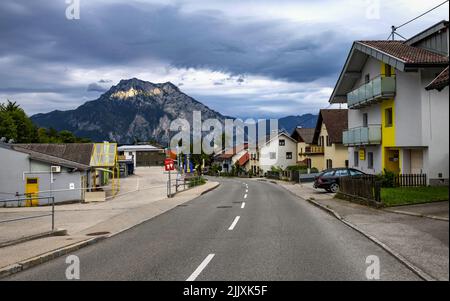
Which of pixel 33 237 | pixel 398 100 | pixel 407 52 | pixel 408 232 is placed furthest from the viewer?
pixel 398 100

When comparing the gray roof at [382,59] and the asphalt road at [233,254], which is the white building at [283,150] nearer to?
the gray roof at [382,59]

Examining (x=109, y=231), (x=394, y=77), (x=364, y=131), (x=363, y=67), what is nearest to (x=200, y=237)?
(x=109, y=231)

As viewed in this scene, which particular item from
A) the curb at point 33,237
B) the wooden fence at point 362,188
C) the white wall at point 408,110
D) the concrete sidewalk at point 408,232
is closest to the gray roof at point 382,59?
the white wall at point 408,110

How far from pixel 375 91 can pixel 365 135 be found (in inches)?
149

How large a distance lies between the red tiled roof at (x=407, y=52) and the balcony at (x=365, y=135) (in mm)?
5198

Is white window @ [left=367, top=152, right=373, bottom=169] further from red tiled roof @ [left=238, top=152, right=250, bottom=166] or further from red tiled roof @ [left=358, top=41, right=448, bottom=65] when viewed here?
red tiled roof @ [left=238, top=152, right=250, bottom=166]

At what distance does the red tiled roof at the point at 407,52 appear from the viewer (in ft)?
76.2

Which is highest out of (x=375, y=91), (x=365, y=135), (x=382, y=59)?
(x=382, y=59)

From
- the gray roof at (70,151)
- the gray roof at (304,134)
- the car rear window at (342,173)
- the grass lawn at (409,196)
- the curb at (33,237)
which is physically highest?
the gray roof at (304,134)

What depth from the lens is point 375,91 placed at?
92.3ft

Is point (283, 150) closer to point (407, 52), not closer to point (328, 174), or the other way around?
point (328, 174)

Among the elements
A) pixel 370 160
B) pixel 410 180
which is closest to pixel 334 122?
pixel 370 160
